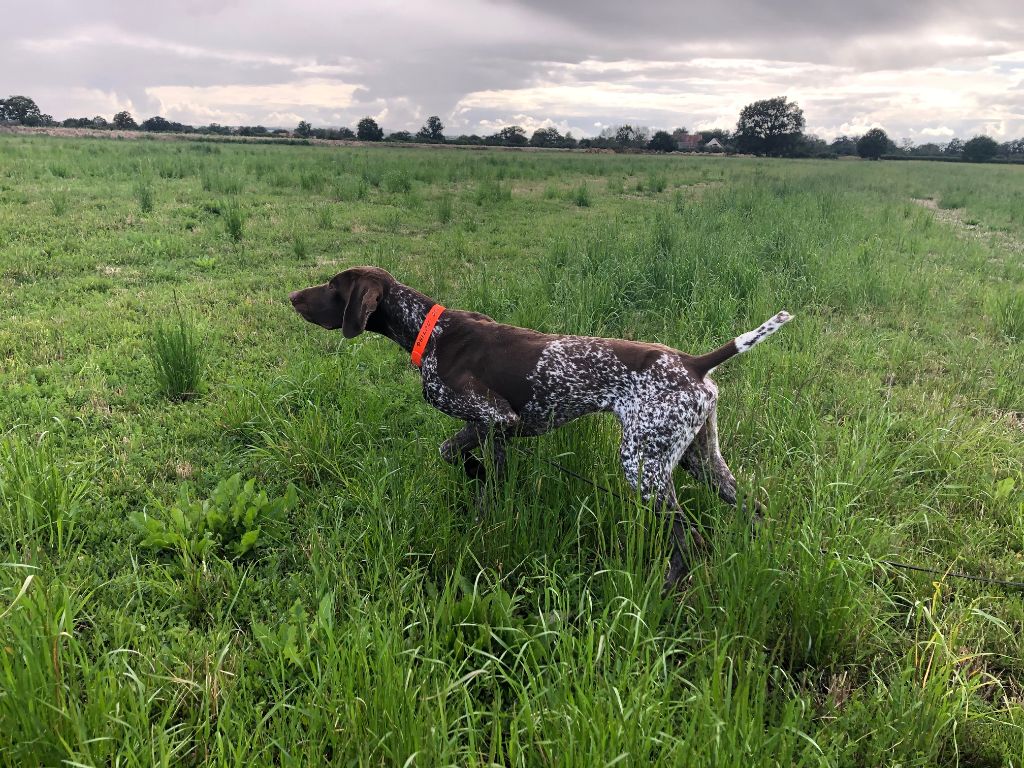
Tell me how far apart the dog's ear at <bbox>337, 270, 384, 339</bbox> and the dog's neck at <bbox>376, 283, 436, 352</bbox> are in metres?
0.07

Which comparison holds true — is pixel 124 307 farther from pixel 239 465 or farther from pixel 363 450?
pixel 363 450

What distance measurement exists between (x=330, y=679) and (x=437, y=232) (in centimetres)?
1029

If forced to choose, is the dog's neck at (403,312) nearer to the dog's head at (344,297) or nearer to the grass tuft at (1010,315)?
the dog's head at (344,297)

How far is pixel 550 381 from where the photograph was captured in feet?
10.3

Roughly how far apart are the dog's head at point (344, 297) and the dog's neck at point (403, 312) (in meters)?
0.06

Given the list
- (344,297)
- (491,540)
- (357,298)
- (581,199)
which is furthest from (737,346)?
(581,199)

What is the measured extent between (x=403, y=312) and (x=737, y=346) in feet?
6.09

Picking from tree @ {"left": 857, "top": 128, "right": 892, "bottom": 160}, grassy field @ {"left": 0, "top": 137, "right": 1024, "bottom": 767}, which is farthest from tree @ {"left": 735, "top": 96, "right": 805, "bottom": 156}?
grassy field @ {"left": 0, "top": 137, "right": 1024, "bottom": 767}

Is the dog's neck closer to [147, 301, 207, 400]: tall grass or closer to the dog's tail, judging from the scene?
the dog's tail

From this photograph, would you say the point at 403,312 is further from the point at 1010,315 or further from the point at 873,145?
the point at 873,145

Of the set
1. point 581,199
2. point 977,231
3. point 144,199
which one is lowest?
point 977,231

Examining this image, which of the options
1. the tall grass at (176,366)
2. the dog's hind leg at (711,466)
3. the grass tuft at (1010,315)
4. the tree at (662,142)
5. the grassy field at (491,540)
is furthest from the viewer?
the tree at (662,142)

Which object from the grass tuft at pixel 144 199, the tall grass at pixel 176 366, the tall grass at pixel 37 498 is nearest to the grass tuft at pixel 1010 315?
the tall grass at pixel 176 366

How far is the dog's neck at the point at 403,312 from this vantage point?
3.59 metres
